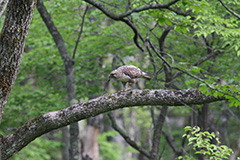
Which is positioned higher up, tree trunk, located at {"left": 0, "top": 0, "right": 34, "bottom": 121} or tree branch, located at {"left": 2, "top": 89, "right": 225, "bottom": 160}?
tree trunk, located at {"left": 0, "top": 0, "right": 34, "bottom": 121}

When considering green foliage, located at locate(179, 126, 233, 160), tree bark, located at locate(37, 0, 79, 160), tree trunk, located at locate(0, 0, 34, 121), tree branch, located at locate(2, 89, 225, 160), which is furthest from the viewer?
tree bark, located at locate(37, 0, 79, 160)

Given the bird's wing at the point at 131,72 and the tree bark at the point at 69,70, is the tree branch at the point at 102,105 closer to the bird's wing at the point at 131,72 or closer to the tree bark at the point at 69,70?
the bird's wing at the point at 131,72

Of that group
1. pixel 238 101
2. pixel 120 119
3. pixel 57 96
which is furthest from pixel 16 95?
pixel 120 119

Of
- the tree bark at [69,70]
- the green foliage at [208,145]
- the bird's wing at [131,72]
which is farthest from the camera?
the tree bark at [69,70]

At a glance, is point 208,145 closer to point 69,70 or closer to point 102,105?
point 102,105

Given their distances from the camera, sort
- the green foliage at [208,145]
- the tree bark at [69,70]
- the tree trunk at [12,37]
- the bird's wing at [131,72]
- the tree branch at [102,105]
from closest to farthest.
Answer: the tree trunk at [12,37] → the tree branch at [102,105] → the green foliage at [208,145] → the bird's wing at [131,72] → the tree bark at [69,70]

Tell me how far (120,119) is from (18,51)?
13868mm

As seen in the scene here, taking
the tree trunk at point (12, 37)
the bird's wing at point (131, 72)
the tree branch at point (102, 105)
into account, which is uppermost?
the tree trunk at point (12, 37)

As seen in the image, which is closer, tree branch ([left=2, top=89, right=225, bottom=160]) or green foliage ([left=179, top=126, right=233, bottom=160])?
tree branch ([left=2, top=89, right=225, bottom=160])

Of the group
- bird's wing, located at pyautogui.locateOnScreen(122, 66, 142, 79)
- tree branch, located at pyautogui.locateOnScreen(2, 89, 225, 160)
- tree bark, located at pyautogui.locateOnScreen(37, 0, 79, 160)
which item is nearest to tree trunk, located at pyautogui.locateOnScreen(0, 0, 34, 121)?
tree branch, located at pyautogui.locateOnScreen(2, 89, 225, 160)

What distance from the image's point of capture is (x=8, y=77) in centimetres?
379

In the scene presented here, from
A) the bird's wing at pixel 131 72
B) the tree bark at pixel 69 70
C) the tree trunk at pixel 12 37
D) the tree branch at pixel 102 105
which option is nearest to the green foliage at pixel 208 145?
the tree branch at pixel 102 105

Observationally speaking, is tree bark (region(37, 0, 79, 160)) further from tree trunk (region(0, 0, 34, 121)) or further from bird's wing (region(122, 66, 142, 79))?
tree trunk (region(0, 0, 34, 121))

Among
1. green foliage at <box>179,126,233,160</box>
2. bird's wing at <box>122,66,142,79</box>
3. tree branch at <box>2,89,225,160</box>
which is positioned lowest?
green foliage at <box>179,126,233,160</box>
